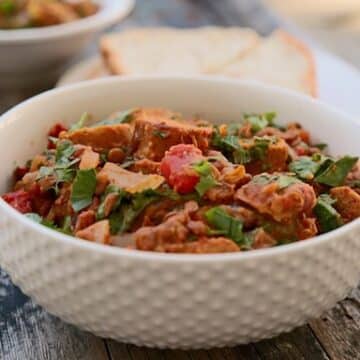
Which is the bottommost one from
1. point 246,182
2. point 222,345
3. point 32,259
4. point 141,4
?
point 141,4

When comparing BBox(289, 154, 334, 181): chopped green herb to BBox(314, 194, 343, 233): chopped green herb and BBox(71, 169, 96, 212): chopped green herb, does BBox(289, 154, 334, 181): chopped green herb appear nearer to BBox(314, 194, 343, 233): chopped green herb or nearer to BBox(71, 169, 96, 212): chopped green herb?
BBox(314, 194, 343, 233): chopped green herb

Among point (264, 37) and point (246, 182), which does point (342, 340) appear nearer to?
point (246, 182)

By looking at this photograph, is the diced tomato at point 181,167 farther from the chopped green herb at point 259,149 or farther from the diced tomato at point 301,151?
the diced tomato at point 301,151

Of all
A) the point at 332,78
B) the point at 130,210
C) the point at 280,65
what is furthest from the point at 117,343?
the point at 280,65

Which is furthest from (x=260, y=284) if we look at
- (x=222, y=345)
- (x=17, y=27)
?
(x=17, y=27)

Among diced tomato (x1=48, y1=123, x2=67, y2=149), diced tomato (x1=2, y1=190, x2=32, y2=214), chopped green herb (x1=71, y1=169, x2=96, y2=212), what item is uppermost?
chopped green herb (x1=71, y1=169, x2=96, y2=212)

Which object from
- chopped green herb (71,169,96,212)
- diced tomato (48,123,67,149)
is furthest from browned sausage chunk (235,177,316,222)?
diced tomato (48,123,67,149)
